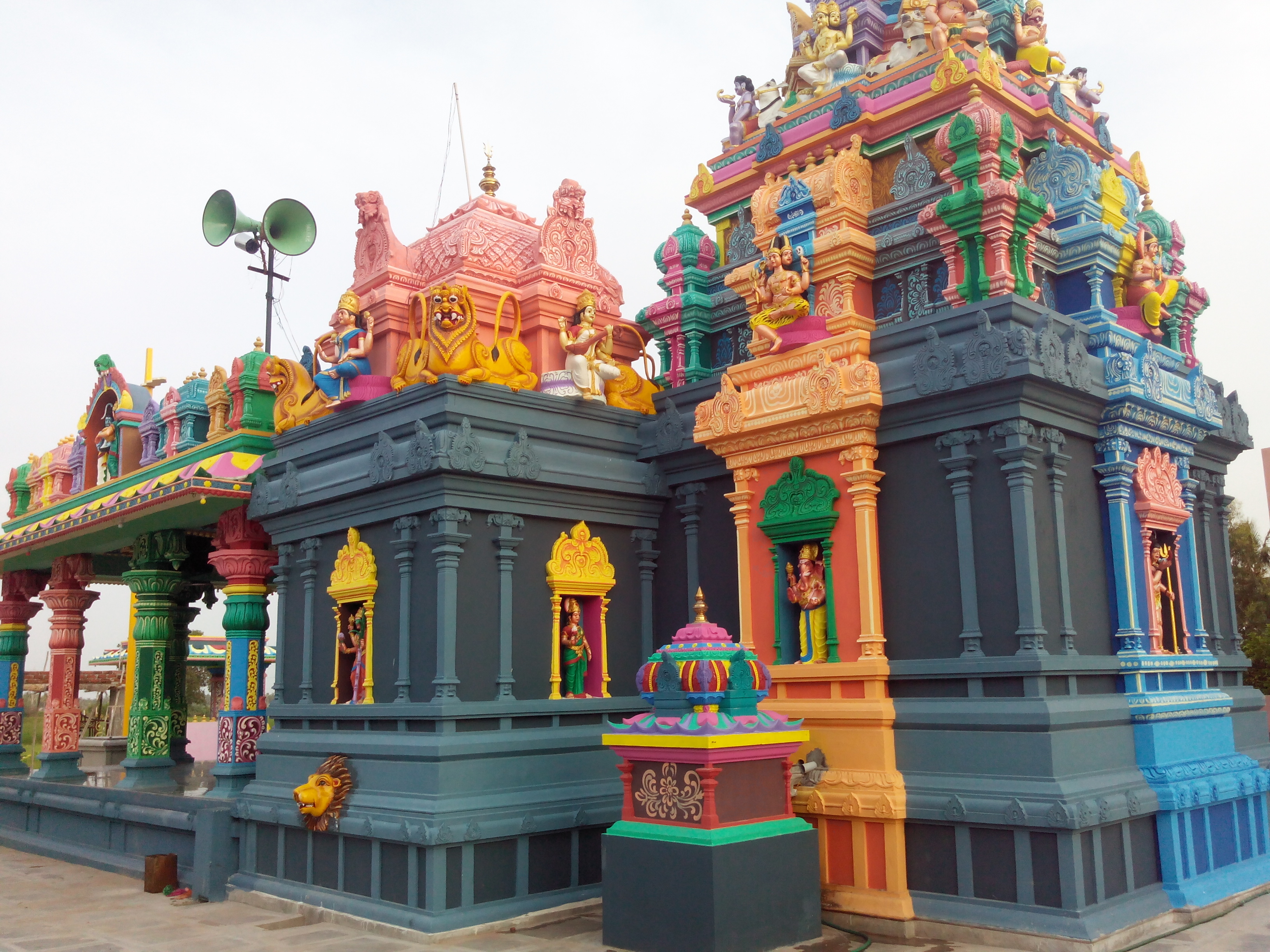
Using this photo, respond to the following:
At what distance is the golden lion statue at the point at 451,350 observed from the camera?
1168 centimetres

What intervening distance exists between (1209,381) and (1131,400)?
277 cm

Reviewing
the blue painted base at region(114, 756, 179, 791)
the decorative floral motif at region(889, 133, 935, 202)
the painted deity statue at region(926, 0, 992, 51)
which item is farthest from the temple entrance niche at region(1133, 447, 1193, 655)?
the blue painted base at region(114, 756, 179, 791)

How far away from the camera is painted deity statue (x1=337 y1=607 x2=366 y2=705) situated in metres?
12.1

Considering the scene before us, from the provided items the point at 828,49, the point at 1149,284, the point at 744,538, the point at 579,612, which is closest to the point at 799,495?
the point at 744,538

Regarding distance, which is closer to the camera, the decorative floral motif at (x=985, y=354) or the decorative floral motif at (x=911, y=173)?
the decorative floral motif at (x=985, y=354)

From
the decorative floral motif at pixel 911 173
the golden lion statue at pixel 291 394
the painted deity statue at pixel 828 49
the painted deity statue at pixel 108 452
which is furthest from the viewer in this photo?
the painted deity statue at pixel 108 452

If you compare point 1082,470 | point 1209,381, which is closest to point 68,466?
point 1082,470

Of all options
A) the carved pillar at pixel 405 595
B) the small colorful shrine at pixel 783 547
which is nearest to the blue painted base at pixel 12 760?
the small colorful shrine at pixel 783 547

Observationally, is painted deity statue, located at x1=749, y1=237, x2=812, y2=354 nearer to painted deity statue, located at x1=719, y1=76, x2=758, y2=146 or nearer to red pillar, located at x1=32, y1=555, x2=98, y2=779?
painted deity statue, located at x1=719, y1=76, x2=758, y2=146

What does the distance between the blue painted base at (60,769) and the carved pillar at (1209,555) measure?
16929mm

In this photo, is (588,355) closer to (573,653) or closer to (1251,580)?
(573,653)

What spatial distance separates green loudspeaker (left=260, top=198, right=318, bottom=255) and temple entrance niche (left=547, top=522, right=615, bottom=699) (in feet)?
31.4

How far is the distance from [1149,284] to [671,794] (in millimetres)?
Answer: 7739

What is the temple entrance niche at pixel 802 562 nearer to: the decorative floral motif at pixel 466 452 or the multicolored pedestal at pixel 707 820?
the multicolored pedestal at pixel 707 820
